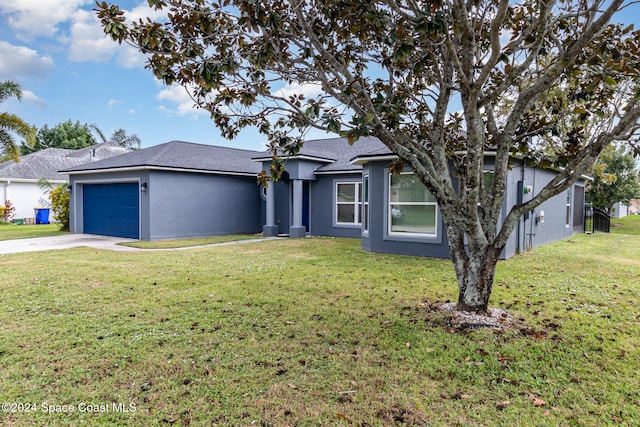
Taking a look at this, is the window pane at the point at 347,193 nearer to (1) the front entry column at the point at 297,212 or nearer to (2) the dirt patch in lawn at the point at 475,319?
(1) the front entry column at the point at 297,212

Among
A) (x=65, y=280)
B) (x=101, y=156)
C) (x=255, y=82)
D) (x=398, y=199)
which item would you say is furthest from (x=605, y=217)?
(x=101, y=156)

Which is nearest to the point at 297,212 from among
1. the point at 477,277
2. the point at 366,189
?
the point at 366,189

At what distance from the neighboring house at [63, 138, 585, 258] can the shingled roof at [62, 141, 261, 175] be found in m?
0.06

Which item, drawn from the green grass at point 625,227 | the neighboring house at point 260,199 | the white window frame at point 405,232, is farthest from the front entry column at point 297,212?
the green grass at point 625,227

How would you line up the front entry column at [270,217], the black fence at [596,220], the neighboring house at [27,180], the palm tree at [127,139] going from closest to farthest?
the front entry column at [270,217]
the black fence at [596,220]
the neighboring house at [27,180]
the palm tree at [127,139]

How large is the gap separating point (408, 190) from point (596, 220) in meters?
15.9

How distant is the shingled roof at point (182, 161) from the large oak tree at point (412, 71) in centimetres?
967

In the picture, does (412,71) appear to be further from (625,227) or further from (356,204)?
(625,227)

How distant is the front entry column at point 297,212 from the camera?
51.8 ft

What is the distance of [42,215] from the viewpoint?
933 inches

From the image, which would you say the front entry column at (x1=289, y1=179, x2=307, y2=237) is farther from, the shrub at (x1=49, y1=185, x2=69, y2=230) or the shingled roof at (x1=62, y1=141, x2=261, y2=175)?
the shrub at (x1=49, y1=185, x2=69, y2=230)

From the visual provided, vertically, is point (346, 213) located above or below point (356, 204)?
below

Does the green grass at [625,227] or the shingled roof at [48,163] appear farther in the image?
the shingled roof at [48,163]

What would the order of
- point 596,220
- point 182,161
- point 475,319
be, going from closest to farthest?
point 475,319 → point 182,161 → point 596,220
